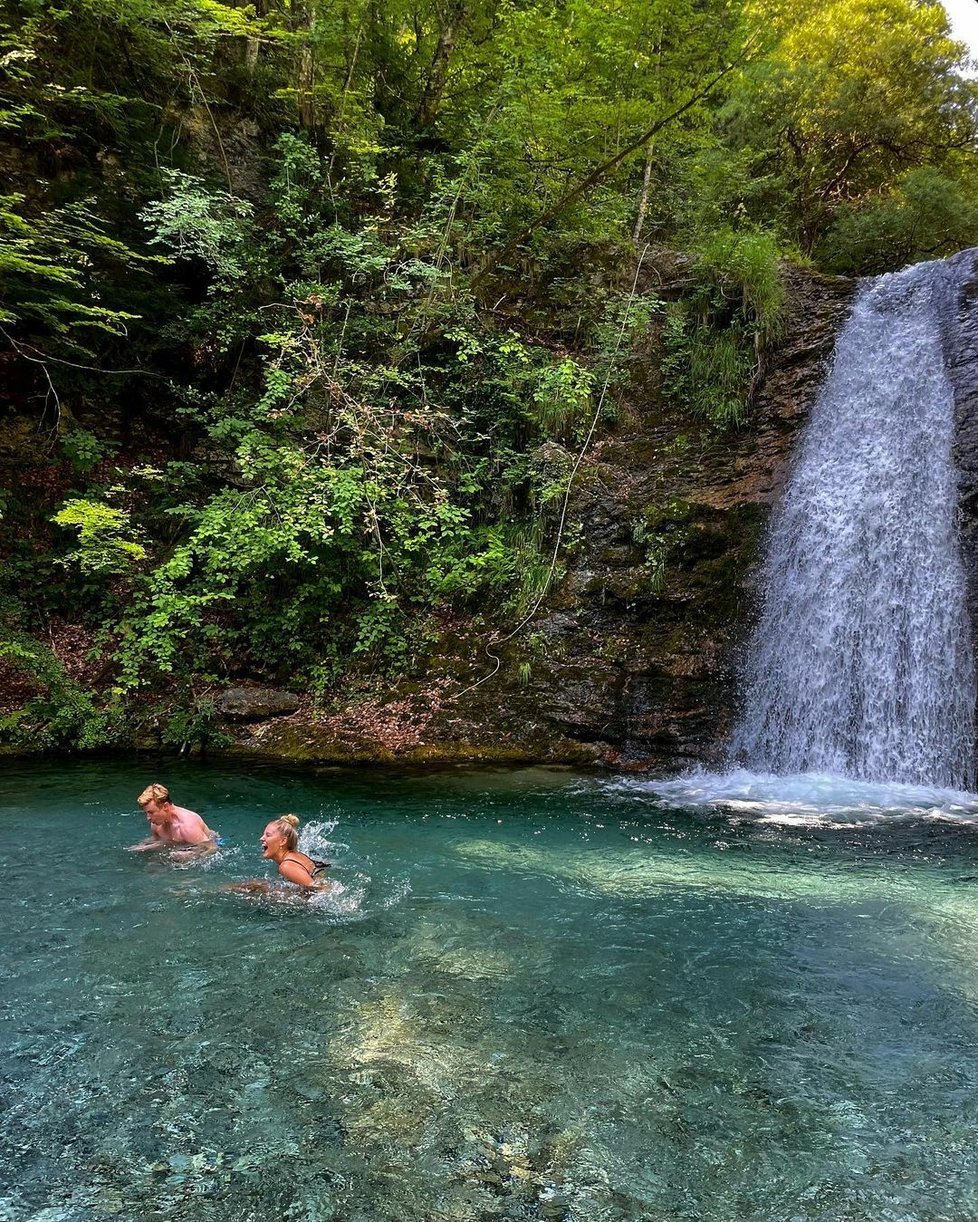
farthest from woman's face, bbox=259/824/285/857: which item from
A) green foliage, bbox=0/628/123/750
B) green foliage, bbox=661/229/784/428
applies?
green foliage, bbox=661/229/784/428

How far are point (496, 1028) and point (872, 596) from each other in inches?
296

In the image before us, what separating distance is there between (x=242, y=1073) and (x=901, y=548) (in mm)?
9065

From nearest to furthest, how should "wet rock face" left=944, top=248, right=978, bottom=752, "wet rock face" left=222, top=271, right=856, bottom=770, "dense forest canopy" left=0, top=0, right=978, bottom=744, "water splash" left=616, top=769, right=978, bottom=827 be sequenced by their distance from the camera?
"water splash" left=616, top=769, right=978, bottom=827 → "wet rock face" left=944, top=248, right=978, bottom=752 → "wet rock face" left=222, top=271, right=856, bottom=770 → "dense forest canopy" left=0, top=0, right=978, bottom=744

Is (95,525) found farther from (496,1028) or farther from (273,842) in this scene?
(496,1028)

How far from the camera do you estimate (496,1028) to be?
3.65 metres

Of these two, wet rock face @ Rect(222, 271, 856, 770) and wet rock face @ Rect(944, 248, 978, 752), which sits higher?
wet rock face @ Rect(944, 248, 978, 752)

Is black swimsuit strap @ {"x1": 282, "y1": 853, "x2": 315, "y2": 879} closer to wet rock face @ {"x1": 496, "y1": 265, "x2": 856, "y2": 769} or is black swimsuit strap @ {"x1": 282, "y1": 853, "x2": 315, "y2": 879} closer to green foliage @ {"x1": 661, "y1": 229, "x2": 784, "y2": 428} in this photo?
wet rock face @ {"x1": 496, "y1": 265, "x2": 856, "y2": 769}

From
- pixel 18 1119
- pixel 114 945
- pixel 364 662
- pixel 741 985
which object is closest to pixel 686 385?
pixel 364 662

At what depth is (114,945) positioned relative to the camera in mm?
4391

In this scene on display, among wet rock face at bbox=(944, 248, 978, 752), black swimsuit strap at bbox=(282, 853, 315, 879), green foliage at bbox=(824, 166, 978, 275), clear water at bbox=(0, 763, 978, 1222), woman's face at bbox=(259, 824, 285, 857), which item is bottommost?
clear water at bbox=(0, 763, 978, 1222)

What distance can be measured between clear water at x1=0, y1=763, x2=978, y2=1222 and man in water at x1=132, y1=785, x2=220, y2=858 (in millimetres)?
204

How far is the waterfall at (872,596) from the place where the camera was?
830cm

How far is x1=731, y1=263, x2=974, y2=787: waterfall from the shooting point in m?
8.30

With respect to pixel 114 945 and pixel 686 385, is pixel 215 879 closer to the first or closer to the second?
pixel 114 945
